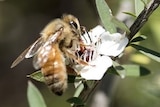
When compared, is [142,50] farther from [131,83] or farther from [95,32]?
[131,83]

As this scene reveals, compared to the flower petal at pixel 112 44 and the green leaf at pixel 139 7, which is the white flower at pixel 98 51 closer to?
the flower petal at pixel 112 44

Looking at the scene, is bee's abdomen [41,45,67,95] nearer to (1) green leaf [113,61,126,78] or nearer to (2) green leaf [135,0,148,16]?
(1) green leaf [113,61,126,78]

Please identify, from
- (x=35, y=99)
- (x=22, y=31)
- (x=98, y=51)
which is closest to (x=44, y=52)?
(x=98, y=51)

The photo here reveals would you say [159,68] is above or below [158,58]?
below

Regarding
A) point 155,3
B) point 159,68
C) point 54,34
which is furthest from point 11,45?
point 155,3

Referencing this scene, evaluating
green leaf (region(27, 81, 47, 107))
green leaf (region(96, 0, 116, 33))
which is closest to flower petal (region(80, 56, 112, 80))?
green leaf (region(96, 0, 116, 33))

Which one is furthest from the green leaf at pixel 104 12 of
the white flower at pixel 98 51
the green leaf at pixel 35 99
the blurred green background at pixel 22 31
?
the blurred green background at pixel 22 31

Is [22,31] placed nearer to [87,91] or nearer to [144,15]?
[87,91]

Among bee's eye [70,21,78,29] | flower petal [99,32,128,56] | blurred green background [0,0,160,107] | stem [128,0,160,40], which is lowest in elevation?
blurred green background [0,0,160,107]
